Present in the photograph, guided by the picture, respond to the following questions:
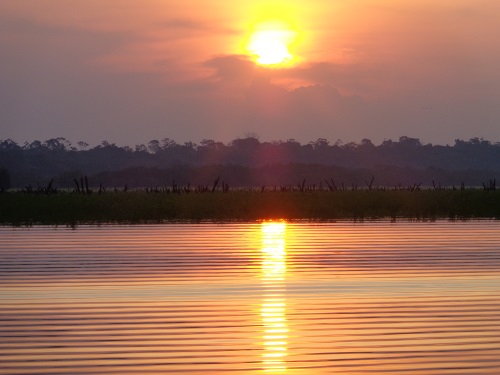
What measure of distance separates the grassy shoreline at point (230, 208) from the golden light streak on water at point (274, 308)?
12.2 meters

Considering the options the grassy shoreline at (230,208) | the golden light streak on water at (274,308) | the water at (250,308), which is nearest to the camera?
the water at (250,308)

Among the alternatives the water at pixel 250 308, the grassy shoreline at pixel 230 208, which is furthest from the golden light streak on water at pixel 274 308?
the grassy shoreline at pixel 230 208

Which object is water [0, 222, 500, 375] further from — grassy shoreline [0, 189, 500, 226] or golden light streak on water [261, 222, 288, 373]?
grassy shoreline [0, 189, 500, 226]

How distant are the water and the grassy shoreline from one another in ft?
39.5

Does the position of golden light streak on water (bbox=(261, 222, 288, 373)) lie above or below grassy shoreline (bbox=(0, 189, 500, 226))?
below

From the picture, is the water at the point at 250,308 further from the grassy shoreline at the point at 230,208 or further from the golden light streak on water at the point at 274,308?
the grassy shoreline at the point at 230,208

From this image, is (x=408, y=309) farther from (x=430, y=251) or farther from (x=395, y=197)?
(x=395, y=197)

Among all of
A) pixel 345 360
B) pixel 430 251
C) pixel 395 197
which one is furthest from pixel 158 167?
pixel 345 360

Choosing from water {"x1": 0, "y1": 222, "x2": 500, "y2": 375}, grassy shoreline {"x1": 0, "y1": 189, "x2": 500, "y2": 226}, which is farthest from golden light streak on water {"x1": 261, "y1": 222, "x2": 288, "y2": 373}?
grassy shoreline {"x1": 0, "y1": 189, "x2": 500, "y2": 226}

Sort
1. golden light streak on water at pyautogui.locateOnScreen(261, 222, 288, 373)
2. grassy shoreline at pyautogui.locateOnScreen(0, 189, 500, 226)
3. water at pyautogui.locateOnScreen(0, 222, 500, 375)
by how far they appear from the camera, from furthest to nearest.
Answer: grassy shoreline at pyautogui.locateOnScreen(0, 189, 500, 226), golden light streak on water at pyautogui.locateOnScreen(261, 222, 288, 373), water at pyautogui.locateOnScreen(0, 222, 500, 375)

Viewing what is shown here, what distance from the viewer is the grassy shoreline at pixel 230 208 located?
103ft

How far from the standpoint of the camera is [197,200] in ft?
119

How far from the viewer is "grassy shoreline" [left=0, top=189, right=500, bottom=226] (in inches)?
1236

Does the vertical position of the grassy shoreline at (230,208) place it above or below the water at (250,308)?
above
